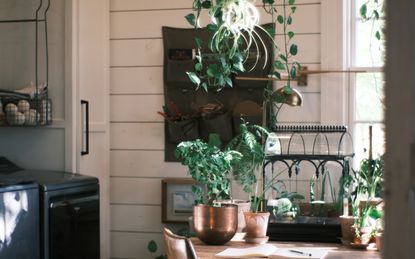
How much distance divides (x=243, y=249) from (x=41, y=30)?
5.56 ft

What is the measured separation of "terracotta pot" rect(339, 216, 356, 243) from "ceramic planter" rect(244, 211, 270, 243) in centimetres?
30

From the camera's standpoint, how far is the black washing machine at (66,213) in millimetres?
2875

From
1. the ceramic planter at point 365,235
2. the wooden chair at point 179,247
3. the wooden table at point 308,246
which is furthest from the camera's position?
the ceramic planter at point 365,235

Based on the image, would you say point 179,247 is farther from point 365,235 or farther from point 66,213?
point 66,213

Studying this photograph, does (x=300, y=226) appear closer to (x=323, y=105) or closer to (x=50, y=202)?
(x=323, y=105)

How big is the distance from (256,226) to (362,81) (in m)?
1.19

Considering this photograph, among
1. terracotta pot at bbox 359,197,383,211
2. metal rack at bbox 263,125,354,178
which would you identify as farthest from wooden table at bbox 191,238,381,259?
metal rack at bbox 263,125,354,178

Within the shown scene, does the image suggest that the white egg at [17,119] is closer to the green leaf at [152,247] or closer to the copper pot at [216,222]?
the green leaf at [152,247]

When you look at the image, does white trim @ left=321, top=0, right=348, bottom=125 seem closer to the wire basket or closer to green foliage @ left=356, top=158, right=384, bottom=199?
green foliage @ left=356, top=158, right=384, bottom=199

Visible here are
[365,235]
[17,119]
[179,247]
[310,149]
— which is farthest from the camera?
[17,119]

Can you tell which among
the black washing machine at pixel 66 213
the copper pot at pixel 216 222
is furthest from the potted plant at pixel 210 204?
the black washing machine at pixel 66 213

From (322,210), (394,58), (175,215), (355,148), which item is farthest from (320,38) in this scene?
(394,58)

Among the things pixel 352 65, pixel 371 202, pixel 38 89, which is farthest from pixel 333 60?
pixel 38 89

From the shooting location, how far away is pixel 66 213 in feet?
9.80
